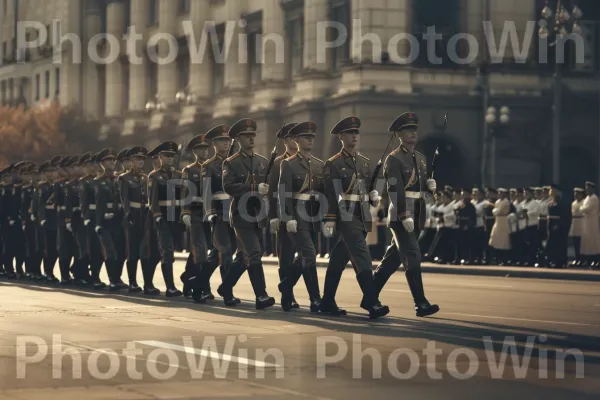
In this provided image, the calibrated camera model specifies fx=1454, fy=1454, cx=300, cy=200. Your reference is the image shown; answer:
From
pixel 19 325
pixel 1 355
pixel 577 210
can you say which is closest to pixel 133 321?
pixel 19 325

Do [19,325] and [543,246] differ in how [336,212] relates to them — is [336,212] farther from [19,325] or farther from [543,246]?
[543,246]

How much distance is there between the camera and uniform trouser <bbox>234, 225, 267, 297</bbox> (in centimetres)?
1656

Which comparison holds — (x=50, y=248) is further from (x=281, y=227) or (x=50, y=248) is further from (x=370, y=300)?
(x=370, y=300)

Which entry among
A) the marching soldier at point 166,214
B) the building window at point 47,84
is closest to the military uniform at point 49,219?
the marching soldier at point 166,214

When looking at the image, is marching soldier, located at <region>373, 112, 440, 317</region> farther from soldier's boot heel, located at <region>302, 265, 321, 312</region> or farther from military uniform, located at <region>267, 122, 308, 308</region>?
military uniform, located at <region>267, 122, 308, 308</region>

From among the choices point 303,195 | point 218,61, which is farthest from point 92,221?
point 218,61

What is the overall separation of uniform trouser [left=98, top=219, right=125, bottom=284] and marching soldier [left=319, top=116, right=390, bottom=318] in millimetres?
6594

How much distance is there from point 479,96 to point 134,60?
2304 cm

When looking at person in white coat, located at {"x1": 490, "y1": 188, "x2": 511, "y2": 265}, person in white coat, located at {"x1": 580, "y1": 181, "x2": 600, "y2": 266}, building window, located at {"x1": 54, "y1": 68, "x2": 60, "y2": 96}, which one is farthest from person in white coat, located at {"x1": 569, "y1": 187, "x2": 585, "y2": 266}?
building window, located at {"x1": 54, "y1": 68, "x2": 60, "y2": 96}

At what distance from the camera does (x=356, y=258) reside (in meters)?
15.3

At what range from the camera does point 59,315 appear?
631 inches

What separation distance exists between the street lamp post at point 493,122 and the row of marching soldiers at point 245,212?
19.4 metres

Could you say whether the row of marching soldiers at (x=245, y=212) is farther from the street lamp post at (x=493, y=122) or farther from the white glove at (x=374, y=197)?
the street lamp post at (x=493, y=122)

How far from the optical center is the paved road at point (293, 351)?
950cm
